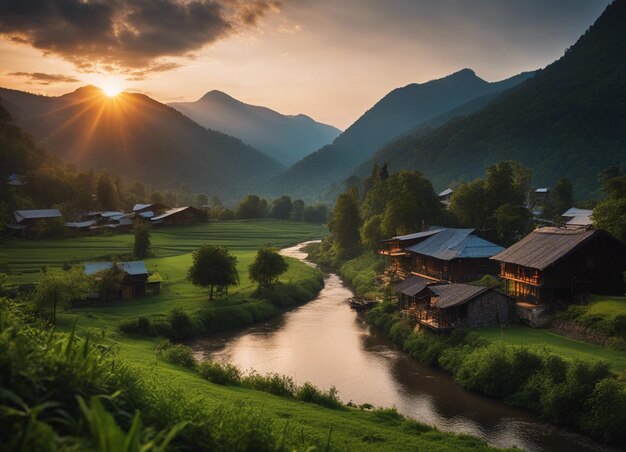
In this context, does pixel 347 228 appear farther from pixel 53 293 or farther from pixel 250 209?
pixel 250 209

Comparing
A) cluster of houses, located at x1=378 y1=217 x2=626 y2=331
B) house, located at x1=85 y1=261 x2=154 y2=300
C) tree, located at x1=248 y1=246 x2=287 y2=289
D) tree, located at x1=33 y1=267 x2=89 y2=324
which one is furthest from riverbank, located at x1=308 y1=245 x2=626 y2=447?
house, located at x1=85 y1=261 x2=154 y2=300

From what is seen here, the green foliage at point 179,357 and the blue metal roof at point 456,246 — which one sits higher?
the blue metal roof at point 456,246

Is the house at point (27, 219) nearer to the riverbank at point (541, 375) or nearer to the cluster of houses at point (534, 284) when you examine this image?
the cluster of houses at point (534, 284)

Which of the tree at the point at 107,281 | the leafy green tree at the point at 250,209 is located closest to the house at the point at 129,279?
the tree at the point at 107,281

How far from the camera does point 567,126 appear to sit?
15762cm

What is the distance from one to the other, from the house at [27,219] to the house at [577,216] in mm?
94206

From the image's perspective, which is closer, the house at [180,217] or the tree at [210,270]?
the tree at [210,270]

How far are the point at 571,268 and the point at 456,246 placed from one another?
13576mm

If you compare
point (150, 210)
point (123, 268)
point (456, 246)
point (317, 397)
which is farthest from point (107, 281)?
point (150, 210)

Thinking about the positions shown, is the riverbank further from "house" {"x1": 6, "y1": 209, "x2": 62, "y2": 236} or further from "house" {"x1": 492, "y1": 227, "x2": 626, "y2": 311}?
"house" {"x1": 6, "y1": 209, "x2": 62, "y2": 236}

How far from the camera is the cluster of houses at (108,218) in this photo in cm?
9081

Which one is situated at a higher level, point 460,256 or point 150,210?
point 150,210

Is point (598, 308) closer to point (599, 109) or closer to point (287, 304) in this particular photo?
point (287, 304)

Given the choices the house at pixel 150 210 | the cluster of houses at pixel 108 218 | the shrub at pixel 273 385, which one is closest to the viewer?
the shrub at pixel 273 385
